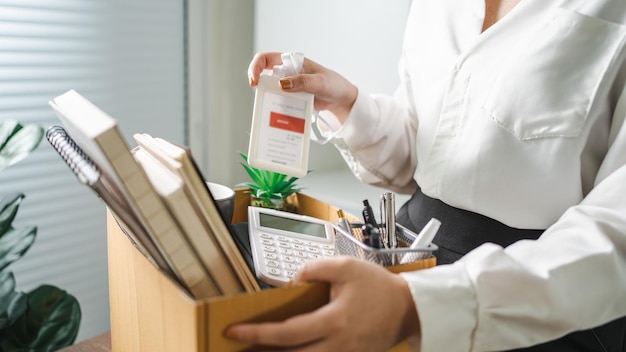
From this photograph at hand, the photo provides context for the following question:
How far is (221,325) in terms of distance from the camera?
0.48 m

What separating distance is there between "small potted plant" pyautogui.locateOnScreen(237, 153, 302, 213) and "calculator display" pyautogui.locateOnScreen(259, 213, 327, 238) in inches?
6.3

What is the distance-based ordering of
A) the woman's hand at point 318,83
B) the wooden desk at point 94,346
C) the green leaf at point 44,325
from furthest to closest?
the green leaf at point 44,325
the wooden desk at point 94,346
the woman's hand at point 318,83

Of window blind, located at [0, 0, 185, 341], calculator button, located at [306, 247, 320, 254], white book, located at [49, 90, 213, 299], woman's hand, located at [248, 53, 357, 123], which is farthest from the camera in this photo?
window blind, located at [0, 0, 185, 341]

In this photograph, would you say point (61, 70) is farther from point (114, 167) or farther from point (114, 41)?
point (114, 167)

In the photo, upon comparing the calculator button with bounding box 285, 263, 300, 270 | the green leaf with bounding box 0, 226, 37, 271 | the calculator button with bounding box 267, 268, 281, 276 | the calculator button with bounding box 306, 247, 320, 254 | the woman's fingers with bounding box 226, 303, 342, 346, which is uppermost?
the woman's fingers with bounding box 226, 303, 342, 346

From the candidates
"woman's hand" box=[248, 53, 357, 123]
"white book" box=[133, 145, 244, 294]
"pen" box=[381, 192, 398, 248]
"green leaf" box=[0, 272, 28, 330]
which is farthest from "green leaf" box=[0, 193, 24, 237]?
"pen" box=[381, 192, 398, 248]

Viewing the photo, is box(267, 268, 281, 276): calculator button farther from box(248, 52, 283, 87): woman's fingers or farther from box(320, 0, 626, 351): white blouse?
box(248, 52, 283, 87): woman's fingers

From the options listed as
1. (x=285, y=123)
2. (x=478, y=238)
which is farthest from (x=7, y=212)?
(x=478, y=238)

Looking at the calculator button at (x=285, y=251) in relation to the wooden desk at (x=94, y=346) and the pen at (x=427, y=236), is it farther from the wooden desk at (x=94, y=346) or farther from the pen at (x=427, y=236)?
the wooden desk at (x=94, y=346)

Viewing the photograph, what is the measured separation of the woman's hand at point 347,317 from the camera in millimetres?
495

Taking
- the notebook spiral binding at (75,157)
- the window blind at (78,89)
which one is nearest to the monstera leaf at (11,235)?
the window blind at (78,89)

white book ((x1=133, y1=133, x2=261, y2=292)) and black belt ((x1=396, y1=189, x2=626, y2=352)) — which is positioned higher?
white book ((x1=133, y1=133, x2=261, y2=292))

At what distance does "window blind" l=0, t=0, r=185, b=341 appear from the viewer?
4.90 ft

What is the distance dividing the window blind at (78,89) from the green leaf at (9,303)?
409 mm
